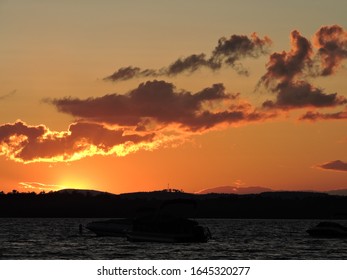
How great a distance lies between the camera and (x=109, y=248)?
4537 inches

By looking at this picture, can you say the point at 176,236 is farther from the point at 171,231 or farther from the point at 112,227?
the point at 112,227

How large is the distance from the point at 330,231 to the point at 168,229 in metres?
48.4

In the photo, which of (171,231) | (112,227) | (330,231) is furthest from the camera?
(330,231)

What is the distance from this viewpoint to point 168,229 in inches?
4323

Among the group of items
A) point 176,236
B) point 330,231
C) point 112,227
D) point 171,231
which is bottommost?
point 176,236

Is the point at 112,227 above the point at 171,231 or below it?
above

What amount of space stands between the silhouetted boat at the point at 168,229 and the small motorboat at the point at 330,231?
136 feet

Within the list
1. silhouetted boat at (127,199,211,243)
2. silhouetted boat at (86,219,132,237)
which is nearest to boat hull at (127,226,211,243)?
silhouetted boat at (127,199,211,243)

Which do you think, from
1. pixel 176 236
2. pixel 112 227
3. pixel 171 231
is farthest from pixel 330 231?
pixel 176 236

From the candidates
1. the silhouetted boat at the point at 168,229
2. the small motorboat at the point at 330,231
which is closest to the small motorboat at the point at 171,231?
the silhouetted boat at the point at 168,229

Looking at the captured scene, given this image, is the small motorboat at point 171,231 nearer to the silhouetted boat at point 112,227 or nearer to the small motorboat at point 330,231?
the silhouetted boat at point 112,227
